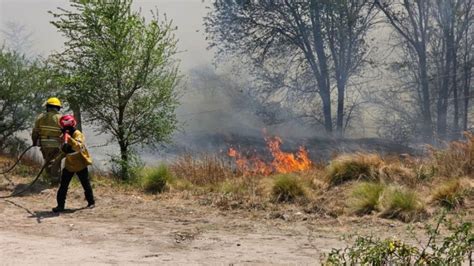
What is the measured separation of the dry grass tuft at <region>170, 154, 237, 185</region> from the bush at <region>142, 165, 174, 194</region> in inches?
27.7

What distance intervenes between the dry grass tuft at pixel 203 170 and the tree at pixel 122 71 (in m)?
1.02

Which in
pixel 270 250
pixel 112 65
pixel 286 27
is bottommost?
pixel 270 250

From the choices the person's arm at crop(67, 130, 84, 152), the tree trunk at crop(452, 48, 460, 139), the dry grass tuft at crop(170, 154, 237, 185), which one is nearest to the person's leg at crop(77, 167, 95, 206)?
the person's arm at crop(67, 130, 84, 152)

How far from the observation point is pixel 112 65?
34.8 feet

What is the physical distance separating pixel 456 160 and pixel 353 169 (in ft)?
5.50

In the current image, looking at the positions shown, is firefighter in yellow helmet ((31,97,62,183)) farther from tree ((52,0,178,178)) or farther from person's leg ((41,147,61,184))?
tree ((52,0,178,178))

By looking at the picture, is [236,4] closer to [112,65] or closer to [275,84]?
[275,84]

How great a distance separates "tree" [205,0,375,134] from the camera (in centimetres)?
2686

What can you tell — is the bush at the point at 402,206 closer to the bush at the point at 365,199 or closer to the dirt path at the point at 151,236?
the bush at the point at 365,199

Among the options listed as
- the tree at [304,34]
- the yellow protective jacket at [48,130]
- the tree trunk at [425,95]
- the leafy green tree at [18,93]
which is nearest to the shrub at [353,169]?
the yellow protective jacket at [48,130]

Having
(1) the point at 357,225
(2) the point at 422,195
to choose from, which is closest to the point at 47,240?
(1) the point at 357,225

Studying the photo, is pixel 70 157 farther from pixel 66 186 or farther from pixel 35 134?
pixel 35 134

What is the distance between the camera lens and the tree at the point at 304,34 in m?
26.9

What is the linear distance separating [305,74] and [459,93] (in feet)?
28.1
